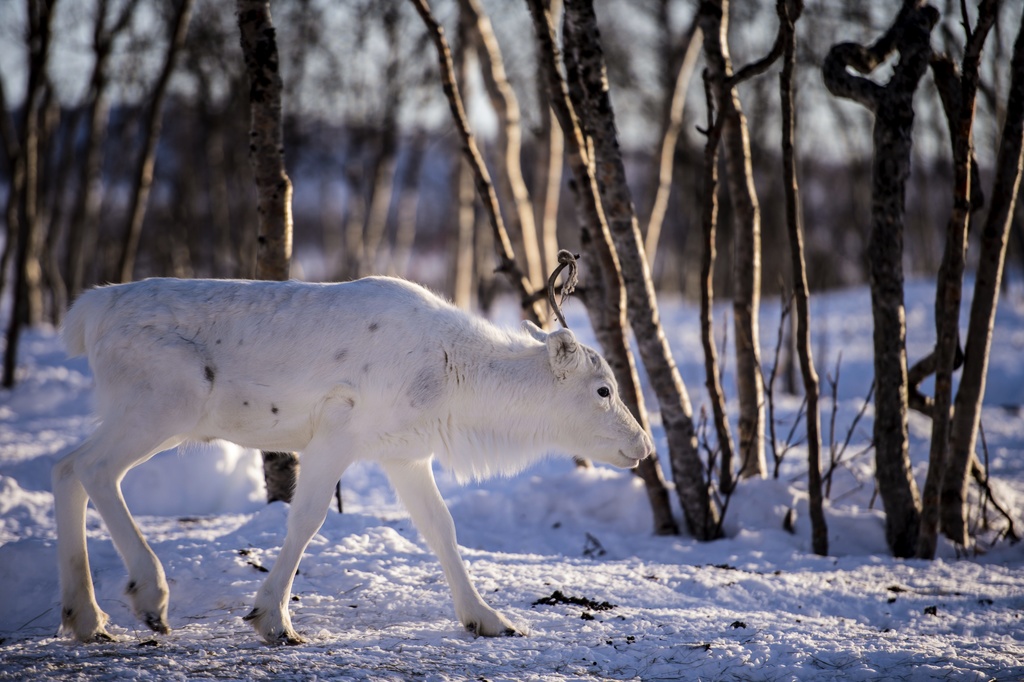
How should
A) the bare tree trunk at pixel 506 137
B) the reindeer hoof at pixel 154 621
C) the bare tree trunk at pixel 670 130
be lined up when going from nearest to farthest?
the reindeer hoof at pixel 154 621
the bare tree trunk at pixel 506 137
the bare tree trunk at pixel 670 130

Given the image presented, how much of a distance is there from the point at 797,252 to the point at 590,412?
2.28m

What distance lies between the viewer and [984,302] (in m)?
6.46

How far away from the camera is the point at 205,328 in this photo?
4293mm

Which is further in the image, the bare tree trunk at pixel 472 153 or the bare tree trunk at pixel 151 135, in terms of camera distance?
the bare tree trunk at pixel 151 135

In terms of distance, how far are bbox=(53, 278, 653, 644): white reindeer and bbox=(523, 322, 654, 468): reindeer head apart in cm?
1

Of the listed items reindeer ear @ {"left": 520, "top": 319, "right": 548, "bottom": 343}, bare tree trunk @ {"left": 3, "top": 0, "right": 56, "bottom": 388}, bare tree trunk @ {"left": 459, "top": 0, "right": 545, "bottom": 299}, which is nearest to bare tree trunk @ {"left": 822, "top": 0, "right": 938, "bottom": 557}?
reindeer ear @ {"left": 520, "top": 319, "right": 548, "bottom": 343}

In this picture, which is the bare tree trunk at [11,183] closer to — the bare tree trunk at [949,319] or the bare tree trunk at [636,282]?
the bare tree trunk at [636,282]

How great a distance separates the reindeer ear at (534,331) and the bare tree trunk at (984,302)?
135 inches

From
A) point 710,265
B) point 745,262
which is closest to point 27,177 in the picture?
point 745,262

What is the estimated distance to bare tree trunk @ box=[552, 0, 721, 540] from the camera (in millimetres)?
6637

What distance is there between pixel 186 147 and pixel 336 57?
476cm

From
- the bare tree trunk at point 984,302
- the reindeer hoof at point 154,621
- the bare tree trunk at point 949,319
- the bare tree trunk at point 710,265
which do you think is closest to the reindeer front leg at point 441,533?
the reindeer hoof at point 154,621

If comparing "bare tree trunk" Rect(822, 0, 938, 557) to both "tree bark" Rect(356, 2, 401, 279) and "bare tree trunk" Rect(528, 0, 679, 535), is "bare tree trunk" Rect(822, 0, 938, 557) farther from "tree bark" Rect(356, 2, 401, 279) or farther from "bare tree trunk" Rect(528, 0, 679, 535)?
"tree bark" Rect(356, 2, 401, 279)

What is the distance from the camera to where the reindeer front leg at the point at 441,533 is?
4293 mm
